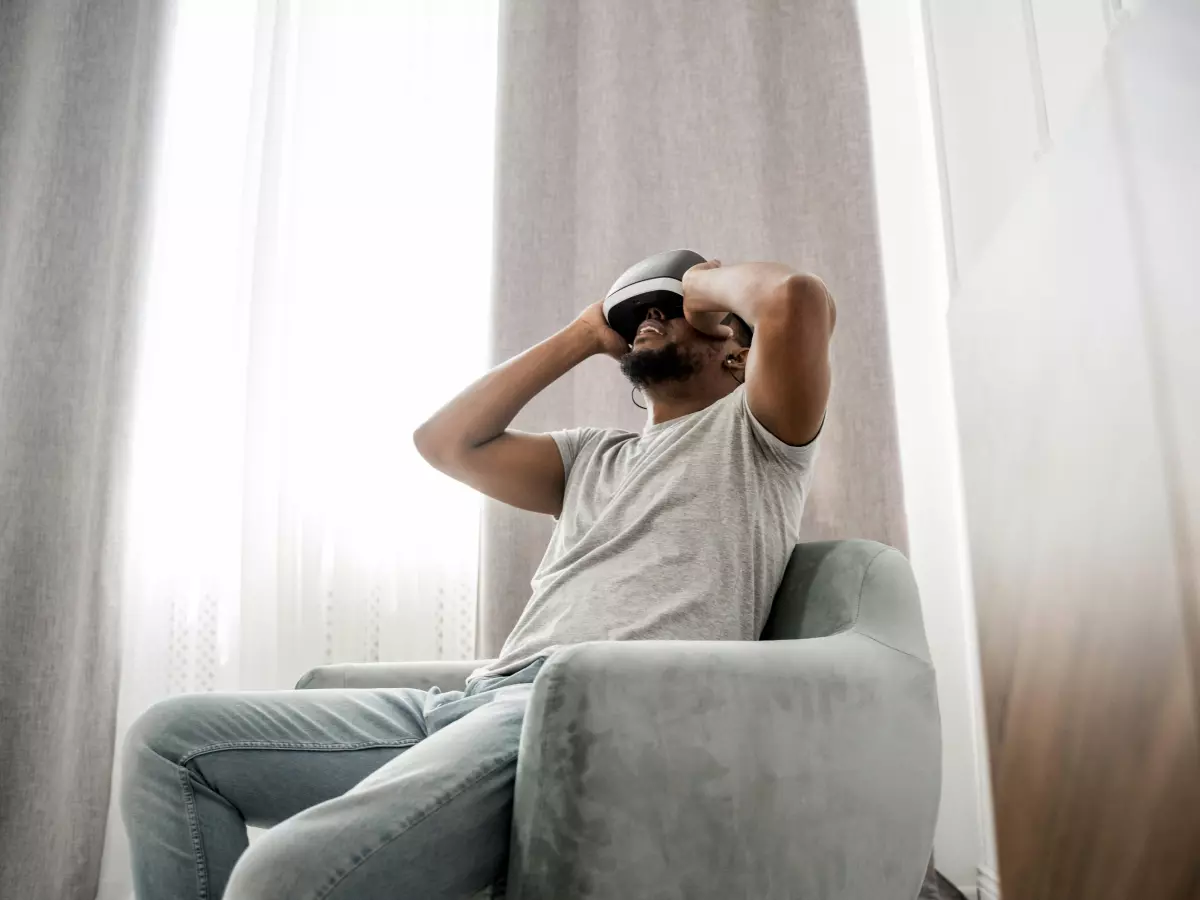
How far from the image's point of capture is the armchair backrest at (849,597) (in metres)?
0.96

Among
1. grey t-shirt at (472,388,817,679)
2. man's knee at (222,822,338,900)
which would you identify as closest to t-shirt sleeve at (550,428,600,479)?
grey t-shirt at (472,388,817,679)

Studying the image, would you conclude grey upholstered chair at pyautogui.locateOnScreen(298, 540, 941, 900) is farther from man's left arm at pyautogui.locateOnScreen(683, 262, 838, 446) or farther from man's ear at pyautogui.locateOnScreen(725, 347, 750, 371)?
man's ear at pyautogui.locateOnScreen(725, 347, 750, 371)

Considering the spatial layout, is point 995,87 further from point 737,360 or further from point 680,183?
point 737,360

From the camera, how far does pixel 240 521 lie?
5.98 ft

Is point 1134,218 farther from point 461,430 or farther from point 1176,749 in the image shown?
point 461,430

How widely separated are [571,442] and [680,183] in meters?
0.70

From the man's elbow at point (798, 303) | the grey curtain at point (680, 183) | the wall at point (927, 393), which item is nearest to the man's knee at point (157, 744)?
the grey curtain at point (680, 183)

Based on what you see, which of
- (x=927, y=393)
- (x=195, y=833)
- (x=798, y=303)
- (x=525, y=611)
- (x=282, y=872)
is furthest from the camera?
(x=927, y=393)

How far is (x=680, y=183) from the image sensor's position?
1.83m

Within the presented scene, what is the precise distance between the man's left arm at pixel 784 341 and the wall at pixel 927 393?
0.55 metres

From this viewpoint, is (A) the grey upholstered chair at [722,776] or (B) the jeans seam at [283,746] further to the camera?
(B) the jeans seam at [283,746]

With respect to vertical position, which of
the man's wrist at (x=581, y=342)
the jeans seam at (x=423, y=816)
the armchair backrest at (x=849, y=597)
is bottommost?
the jeans seam at (x=423, y=816)

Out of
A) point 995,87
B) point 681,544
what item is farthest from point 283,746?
point 995,87

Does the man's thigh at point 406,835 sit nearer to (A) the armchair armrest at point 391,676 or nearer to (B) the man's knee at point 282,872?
(B) the man's knee at point 282,872
